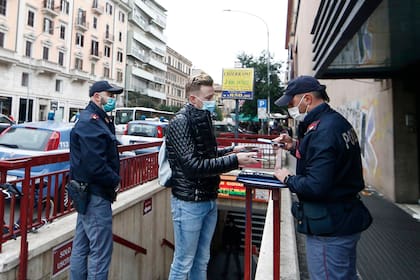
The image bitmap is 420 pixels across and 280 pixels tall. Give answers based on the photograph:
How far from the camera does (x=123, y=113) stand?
→ 25.4 m

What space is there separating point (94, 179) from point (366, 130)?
7471 millimetres

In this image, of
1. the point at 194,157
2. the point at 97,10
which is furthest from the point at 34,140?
the point at 97,10

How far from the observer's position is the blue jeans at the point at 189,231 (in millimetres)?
2434

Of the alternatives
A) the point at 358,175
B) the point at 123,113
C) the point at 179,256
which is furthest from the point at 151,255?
the point at 123,113

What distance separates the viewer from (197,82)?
253cm

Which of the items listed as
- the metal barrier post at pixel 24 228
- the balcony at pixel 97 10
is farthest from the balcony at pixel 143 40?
the metal barrier post at pixel 24 228

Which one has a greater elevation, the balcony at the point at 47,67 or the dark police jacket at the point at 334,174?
the balcony at the point at 47,67

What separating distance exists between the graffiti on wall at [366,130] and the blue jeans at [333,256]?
21.0 feet

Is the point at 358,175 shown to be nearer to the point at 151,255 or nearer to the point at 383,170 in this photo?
the point at 151,255

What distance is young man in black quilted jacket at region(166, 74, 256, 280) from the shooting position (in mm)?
2318

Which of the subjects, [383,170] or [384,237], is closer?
[384,237]

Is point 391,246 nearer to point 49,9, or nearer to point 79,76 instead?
point 49,9

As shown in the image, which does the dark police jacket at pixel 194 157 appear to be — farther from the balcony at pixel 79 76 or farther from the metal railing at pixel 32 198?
the balcony at pixel 79 76

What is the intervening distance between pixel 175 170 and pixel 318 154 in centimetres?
115
